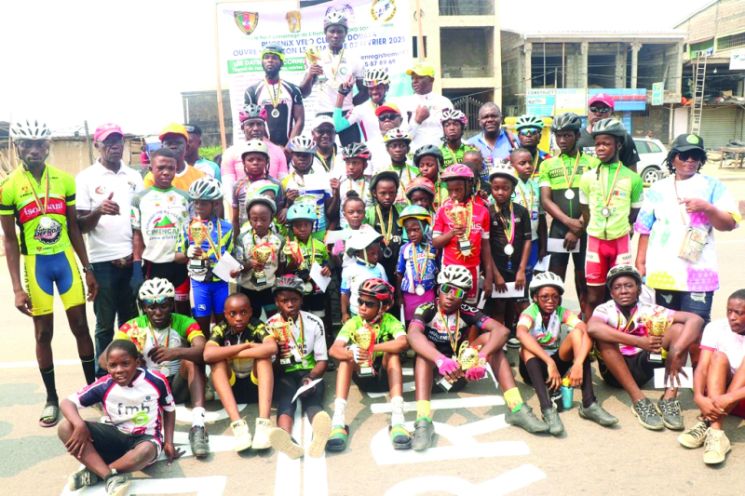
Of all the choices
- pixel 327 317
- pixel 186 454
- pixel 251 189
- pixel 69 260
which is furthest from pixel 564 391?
pixel 69 260

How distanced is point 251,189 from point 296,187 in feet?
1.81

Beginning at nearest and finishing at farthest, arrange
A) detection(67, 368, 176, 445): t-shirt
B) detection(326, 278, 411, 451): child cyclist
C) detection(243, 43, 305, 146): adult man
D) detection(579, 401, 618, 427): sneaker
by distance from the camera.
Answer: detection(67, 368, 176, 445): t-shirt → detection(579, 401, 618, 427): sneaker → detection(326, 278, 411, 451): child cyclist → detection(243, 43, 305, 146): adult man

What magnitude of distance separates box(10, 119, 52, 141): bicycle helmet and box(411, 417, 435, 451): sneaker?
3932 millimetres

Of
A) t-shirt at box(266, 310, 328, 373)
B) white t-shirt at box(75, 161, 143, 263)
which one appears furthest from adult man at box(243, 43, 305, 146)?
t-shirt at box(266, 310, 328, 373)

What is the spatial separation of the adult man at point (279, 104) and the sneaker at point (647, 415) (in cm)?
581

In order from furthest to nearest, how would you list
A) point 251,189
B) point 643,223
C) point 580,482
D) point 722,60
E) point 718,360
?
point 722,60, point 251,189, point 643,223, point 718,360, point 580,482

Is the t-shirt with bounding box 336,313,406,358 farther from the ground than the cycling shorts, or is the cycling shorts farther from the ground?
the cycling shorts

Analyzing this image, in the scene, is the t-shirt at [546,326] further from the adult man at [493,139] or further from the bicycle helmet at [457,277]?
the adult man at [493,139]

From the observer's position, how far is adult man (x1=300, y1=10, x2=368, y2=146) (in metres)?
9.07

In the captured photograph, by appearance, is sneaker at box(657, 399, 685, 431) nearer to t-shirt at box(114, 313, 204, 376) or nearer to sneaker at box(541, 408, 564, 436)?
sneaker at box(541, 408, 564, 436)

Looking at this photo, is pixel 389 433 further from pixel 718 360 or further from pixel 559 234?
pixel 559 234

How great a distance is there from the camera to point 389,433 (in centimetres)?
472

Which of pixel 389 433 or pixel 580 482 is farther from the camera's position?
pixel 389 433

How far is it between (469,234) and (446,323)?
3.04 ft
